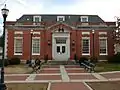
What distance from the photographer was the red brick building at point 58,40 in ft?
132

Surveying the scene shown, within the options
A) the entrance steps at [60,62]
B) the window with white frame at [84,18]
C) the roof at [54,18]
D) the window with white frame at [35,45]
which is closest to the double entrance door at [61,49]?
the entrance steps at [60,62]

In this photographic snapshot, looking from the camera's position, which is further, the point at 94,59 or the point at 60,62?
the point at 94,59

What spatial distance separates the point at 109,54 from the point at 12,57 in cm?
1486

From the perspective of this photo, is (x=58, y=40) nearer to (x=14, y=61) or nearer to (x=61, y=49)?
(x=61, y=49)

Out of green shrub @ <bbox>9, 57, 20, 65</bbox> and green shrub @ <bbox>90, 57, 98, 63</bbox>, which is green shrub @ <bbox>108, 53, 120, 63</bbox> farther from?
green shrub @ <bbox>9, 57, 20, 65</bbox>

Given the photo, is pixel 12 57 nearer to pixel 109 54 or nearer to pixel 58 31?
pixel 58 31

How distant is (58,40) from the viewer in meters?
40.8

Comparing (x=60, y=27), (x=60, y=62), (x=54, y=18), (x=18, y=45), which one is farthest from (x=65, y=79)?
(x=54, y=18)

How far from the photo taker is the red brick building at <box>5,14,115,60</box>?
40312 millimetres

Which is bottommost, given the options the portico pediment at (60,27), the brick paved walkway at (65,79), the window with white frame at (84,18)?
A: the brick paved walkway at (65,79)

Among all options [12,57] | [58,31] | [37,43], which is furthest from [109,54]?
[12,57]

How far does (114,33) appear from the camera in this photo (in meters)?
40.7

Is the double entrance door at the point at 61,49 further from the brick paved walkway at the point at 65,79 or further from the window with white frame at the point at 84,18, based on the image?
the brick paved walkway at the point at 65,79

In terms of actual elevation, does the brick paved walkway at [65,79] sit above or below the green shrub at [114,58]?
Answer: below
